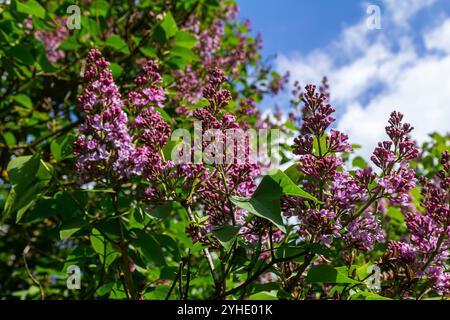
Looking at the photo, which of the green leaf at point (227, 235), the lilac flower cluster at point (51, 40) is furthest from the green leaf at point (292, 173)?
the lilac flower cluster at point (51, 40)

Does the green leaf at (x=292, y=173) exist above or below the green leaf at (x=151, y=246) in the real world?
above

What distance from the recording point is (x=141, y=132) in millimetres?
1609

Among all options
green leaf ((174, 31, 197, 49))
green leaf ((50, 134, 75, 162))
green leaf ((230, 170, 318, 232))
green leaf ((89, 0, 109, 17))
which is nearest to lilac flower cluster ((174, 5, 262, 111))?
green leaf ((174, 31, 197, 49))

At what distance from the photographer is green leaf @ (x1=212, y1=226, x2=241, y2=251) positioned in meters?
1.14

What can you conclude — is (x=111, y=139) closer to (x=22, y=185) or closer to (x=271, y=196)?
(x=22, y=185)

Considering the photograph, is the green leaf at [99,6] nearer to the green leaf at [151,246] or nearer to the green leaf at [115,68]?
the green leaf at [115,68]

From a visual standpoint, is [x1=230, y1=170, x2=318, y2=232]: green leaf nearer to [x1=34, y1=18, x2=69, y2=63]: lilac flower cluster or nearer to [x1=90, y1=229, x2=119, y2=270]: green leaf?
[x1=90, y1=229, x2=119, y2=270]: green leaf

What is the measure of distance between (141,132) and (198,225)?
0.42m

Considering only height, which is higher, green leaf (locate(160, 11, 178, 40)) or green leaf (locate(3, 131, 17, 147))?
green leaf (locate(160, 11, 178, 40))

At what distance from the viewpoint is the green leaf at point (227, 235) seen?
1145mm

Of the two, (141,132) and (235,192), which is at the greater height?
(141,132)

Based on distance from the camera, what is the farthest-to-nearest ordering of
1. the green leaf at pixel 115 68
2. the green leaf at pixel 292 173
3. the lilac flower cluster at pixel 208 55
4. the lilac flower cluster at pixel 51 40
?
the lilac flower cluster at pixel 51 40, the lilac flower cluster at pixel 208 55, the green leaf at pixel 115 68, the green leaf at pixel 292 173
